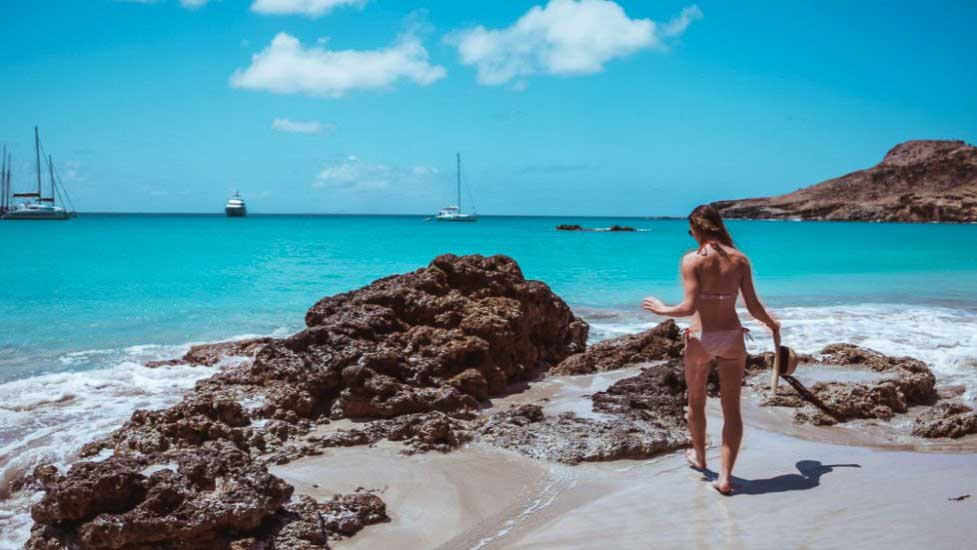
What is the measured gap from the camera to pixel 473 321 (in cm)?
814

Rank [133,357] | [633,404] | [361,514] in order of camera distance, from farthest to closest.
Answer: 1. [133,357]
2. [633,404]
3. [361,514]

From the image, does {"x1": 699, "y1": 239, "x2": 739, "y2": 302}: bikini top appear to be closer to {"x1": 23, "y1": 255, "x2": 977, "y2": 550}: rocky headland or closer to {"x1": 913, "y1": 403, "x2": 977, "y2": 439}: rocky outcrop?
{"x1": 23, "y1": 255, "x2": 977, "y2": 550}: rocky headland

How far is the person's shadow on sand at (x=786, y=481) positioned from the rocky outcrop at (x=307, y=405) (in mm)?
2236

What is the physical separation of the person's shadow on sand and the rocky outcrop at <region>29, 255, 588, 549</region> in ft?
7.34

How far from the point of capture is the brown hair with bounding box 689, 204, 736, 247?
4.60m

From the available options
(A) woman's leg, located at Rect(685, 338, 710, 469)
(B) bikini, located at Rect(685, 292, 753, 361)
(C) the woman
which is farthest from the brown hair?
(A) woman's leg, located at Rect(685, 338, 710, 469)

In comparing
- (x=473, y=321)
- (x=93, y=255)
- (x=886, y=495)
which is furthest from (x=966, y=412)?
(x=93, y=255)

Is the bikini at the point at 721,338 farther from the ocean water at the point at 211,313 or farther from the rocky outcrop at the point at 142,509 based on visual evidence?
the ocean water at the point at 211,313

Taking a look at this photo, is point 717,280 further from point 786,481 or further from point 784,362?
point 786,481

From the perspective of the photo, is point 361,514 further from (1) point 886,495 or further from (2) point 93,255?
(2) point 93,255

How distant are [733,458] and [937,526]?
1.16 metres

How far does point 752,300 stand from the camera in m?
4.67

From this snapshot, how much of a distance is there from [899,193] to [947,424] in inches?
5509

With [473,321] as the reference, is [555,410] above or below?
below
